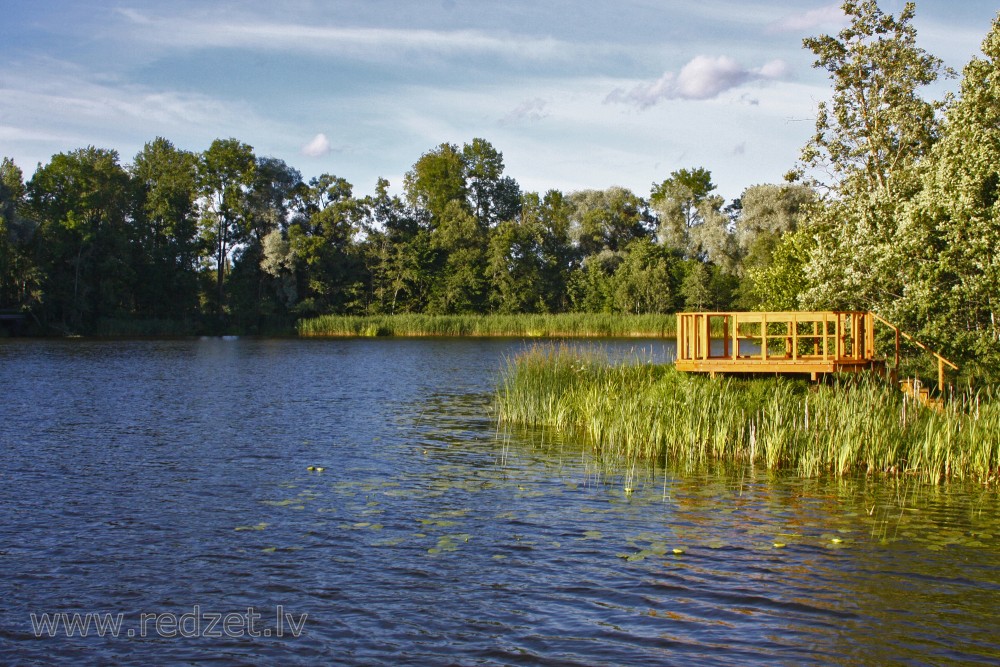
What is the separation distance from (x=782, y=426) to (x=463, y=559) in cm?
770

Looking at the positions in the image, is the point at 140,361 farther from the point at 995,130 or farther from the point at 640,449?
the point at 995,130

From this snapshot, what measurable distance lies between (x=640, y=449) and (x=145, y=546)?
29.1 ft

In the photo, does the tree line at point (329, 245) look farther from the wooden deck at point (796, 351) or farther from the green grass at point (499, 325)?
the wooden deck at point (796, 351)

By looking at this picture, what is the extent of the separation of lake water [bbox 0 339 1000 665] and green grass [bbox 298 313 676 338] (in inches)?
1747

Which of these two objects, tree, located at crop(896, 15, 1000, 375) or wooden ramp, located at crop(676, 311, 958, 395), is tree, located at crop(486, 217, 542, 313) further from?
tree, located at crop(896, 15, 1000, 375)

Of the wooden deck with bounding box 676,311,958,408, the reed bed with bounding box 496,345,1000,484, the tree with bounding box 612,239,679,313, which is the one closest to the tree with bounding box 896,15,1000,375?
the wooden deck with bounding box 676,311,958,408

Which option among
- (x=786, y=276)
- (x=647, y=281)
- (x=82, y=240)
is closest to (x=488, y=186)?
(x=647, y=281)

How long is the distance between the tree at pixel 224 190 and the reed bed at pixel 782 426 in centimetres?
6244

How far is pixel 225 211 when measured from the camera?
7719cm

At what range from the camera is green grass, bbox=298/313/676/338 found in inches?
2452

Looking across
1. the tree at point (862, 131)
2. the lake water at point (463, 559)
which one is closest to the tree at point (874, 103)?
the tree at point (862, 131)

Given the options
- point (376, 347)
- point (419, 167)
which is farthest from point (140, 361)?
point (419, 167)

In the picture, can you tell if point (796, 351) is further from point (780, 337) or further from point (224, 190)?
point (224, 190)

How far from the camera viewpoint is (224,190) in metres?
77.3
